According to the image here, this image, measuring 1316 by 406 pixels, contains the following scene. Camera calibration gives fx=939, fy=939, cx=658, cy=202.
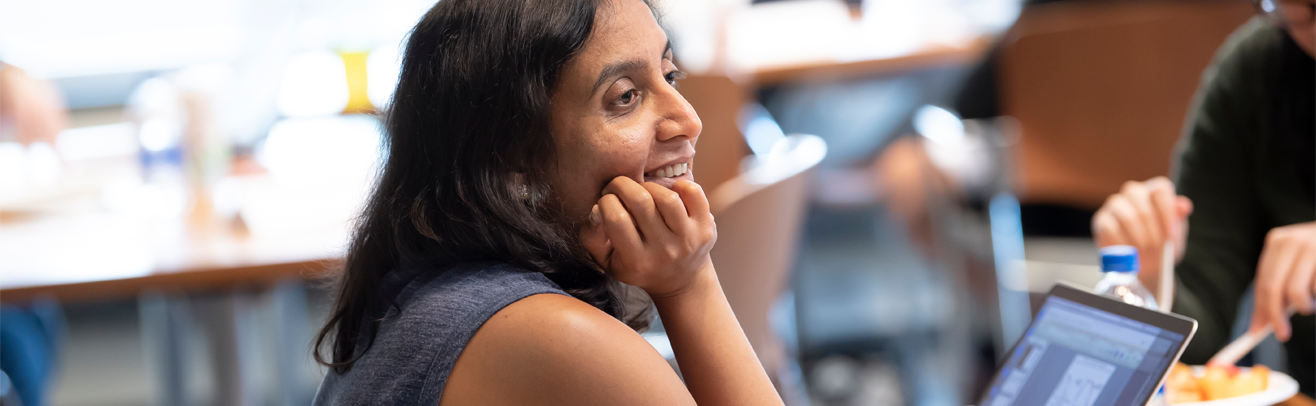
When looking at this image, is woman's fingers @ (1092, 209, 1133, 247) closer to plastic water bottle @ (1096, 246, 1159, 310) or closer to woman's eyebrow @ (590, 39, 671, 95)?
plastic water bottle @ (1096, 246, 1159, 310)

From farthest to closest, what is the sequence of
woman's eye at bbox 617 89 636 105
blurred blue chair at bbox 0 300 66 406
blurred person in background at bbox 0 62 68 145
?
blurred person in background at bbox 0 62 68 145, blurred blue chair at bbox 0 300 66 406, woman's eye at bbox 617 89 636 105

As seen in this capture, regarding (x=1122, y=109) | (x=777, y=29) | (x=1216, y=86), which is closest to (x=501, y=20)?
(x=1216, y=86)

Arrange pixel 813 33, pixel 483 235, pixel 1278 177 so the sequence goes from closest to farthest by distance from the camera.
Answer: pixel 483 235 < pixel 1278 177 < pixel 813 33

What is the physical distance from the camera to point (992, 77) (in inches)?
111

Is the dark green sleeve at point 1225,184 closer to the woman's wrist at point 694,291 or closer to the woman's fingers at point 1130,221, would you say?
the woman's fingers at point 1130,221

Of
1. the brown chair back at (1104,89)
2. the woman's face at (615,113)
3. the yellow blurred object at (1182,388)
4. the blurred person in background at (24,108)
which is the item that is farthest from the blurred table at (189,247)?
the brown chair back at (1104,89)

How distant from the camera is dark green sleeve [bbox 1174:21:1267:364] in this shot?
1256 mm

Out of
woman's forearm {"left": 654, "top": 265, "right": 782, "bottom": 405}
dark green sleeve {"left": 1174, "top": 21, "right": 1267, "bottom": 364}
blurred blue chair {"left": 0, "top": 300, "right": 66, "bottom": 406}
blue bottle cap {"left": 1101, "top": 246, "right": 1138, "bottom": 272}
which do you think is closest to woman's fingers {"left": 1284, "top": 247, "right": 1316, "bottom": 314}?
blue bottle cap {"left": 1101, "top": 246, "right": 1138, "bottom": 272}

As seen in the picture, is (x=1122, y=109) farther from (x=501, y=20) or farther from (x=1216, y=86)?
(x=501, y=20)

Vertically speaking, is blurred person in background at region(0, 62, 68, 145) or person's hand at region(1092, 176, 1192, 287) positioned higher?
person's hand at region(1092, 176, 1192, 287)

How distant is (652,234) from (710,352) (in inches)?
4.1

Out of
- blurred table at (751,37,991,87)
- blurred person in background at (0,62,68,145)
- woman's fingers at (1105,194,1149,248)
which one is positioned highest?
woman's fingers at (1105,194,1149,248)

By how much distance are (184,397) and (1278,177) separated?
1956mm

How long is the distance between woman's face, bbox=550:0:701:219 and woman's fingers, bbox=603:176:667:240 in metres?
0.02
